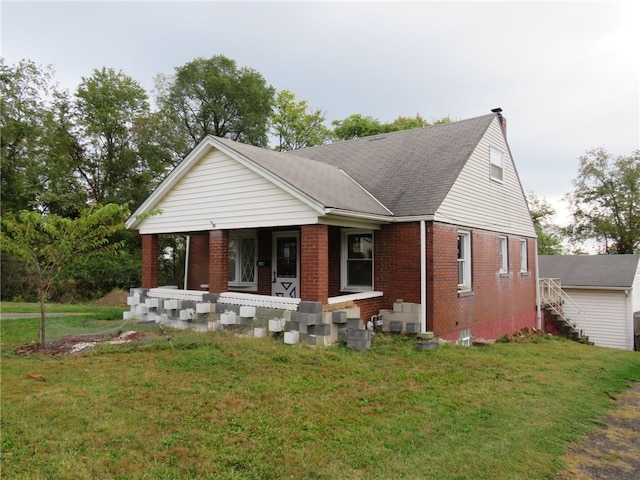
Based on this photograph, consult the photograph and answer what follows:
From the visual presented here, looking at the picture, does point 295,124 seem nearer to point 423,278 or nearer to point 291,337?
point 423,278

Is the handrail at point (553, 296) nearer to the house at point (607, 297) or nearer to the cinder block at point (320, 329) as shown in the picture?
the house at point (607, 297)

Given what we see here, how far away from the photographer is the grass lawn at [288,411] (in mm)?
4117

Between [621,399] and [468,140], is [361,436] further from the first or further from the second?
[468,140]

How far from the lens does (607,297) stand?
75.2 ft

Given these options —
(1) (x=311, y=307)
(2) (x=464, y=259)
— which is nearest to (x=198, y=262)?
(1) (x=311, y=307)

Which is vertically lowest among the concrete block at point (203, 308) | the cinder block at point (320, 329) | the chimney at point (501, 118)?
the cinder block at point (320, 329)

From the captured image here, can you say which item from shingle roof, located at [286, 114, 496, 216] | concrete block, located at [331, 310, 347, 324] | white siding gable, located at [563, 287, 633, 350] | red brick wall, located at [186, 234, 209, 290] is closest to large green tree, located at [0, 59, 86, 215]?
red brick wall, located at [186, 234, 209, 290]

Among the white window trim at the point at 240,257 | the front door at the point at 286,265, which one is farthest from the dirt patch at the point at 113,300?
the front door at the point at 286,265

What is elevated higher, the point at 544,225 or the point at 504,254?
the point at 544,225

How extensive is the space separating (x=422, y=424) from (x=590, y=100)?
1584 cm

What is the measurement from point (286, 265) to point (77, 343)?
20.4 feet

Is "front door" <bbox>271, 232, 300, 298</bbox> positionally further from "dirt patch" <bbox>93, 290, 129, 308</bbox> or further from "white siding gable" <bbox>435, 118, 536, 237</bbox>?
"dirt patch" <bbox>93, 290, 129, 308</bbox>

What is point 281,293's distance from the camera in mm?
13375

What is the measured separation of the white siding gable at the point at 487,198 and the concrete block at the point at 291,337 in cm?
450
